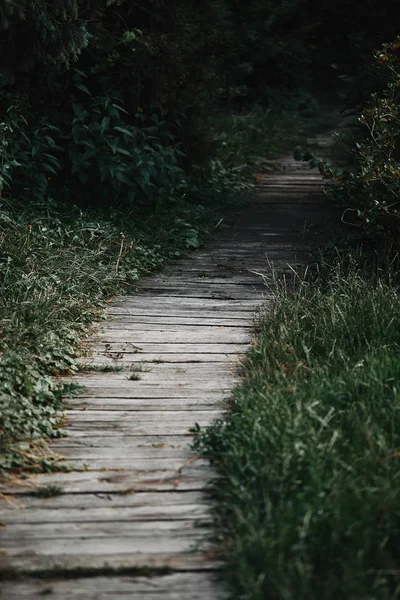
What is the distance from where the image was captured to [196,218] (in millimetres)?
9188

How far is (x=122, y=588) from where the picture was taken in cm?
315

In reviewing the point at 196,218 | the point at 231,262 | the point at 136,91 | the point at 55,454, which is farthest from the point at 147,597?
the point at 136,91

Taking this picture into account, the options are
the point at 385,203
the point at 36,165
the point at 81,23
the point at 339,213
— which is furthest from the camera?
the point at 339,213

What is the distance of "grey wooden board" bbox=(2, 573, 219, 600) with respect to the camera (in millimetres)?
3090

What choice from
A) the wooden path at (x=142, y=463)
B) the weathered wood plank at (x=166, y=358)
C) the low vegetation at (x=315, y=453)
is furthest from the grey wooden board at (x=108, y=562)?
the weathered wood plank at (x=166, y=358)

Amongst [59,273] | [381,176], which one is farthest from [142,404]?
[381,176]

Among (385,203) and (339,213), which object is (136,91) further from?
(385,203)

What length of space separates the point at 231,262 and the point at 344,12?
4.89 metres

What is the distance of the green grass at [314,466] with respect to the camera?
307cm

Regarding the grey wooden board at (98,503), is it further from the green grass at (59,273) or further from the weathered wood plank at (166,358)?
the weathered wood plank at (166,358)

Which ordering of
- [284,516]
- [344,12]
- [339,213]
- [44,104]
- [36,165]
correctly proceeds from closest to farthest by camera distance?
[284,516] < [36,165] < [44,104] < [339,213] < [344,12]

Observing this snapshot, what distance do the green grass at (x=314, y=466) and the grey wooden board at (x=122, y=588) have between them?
14 cm

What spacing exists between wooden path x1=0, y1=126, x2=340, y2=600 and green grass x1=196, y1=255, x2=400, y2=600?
0.55ft

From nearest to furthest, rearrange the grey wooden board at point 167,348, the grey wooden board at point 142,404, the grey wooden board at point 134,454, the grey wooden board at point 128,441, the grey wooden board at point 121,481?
the grey wooden board at point 121,481, the grey wooden board at point 134,454, the grey wooden board at point 128,441, the grey wooden board at point 142,404, the grey wooden board at point 167,348
